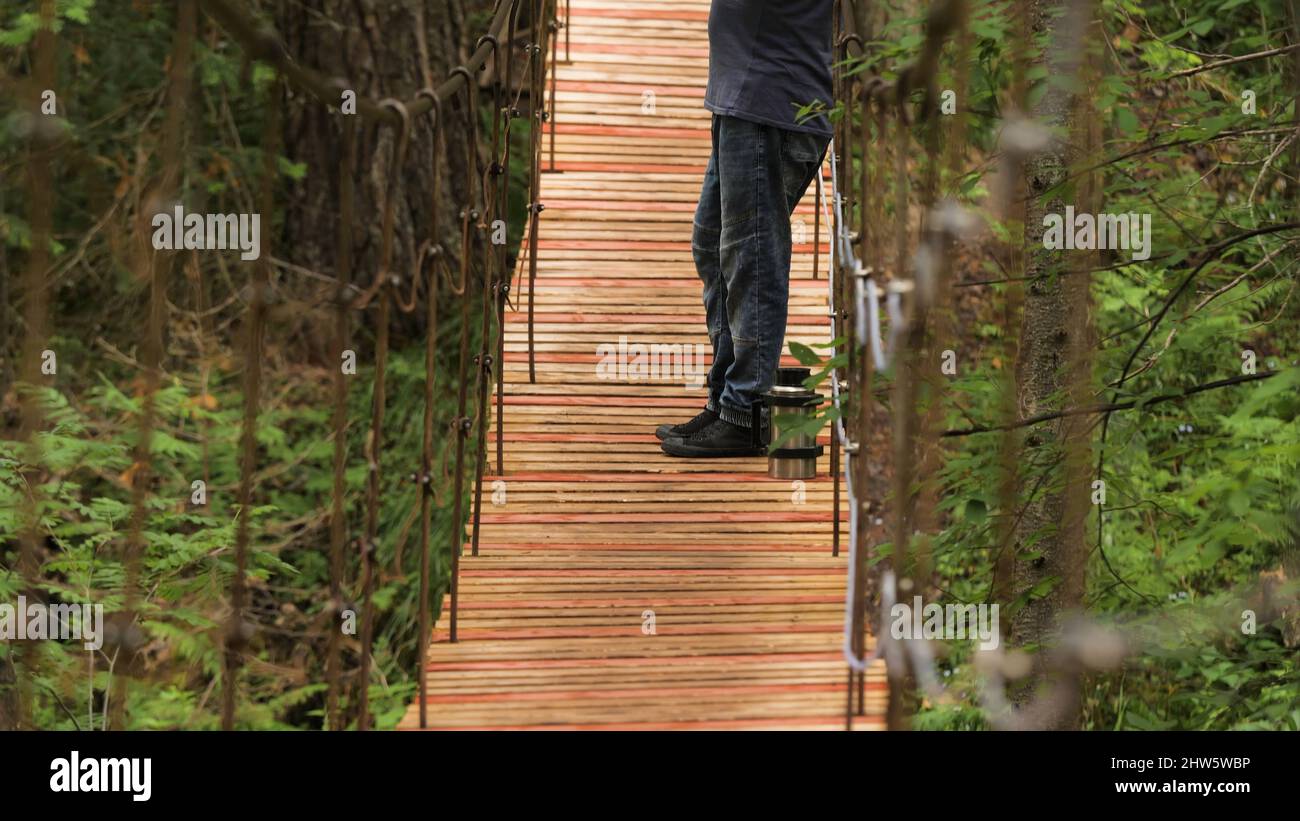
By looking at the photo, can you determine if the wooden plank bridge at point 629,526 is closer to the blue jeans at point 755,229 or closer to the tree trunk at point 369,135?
the blue jeans at point 755,229

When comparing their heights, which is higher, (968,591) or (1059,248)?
(1059,248)

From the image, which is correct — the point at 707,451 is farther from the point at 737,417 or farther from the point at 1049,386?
the point at 1049,386

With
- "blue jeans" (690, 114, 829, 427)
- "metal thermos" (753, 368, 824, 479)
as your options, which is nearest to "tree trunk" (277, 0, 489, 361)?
"blue jeans" (690, 114, 829, 427)

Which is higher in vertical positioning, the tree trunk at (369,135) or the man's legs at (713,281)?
the tree trunk at (369,135)

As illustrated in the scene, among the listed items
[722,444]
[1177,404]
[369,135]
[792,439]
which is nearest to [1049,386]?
[1177,404]

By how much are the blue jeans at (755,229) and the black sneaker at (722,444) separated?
79 mm

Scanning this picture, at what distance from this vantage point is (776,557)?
3092mm

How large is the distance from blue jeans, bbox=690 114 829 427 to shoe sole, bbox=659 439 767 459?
0.12 metres

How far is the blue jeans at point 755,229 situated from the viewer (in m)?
3.22

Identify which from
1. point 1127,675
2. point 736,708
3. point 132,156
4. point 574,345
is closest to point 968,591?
point 1127,675

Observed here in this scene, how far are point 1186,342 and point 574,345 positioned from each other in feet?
6.23

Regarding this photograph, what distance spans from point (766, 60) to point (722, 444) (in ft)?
3.25

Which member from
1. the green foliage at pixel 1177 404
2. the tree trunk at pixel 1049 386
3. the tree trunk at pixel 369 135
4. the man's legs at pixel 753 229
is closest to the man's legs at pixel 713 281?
the man's legs at pixel 753 229
